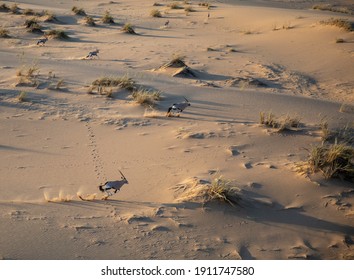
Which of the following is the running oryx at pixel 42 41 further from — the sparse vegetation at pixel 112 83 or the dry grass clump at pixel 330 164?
the dry grass clump at pixel 330 164

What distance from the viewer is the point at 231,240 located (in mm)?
3674

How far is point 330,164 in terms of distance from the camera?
16.0 feet

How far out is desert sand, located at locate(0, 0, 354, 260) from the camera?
3617 mm

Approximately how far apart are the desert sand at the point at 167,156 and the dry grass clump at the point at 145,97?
0.10 m

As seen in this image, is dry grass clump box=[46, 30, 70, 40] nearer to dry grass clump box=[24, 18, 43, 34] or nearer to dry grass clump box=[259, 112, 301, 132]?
dry grass clump box=[24, 18, 43, 34]

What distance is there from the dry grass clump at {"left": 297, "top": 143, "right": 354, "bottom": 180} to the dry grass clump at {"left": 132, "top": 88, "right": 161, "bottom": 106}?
10.5 feet

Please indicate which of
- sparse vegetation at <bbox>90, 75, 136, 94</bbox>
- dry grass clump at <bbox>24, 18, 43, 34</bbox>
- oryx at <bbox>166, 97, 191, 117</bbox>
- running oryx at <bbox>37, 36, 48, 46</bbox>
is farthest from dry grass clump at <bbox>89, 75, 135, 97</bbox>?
dry grass clump at <bbox>24, 18, 43, 34</bbox>

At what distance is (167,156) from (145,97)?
2.12 m

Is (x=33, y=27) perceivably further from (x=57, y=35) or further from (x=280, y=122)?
(x=280, y=122)

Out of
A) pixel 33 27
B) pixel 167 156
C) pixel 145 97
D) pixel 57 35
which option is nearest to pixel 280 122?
pixel 167 156

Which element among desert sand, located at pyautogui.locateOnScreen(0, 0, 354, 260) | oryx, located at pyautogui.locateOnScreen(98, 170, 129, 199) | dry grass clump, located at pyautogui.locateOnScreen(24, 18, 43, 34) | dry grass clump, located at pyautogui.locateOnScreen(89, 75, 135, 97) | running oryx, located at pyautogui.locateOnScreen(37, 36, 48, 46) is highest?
dry grass clump, located at pyautogui.locateOnScreen(24, 18, 43, 34)

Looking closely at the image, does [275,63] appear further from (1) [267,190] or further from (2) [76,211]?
(2) [76,211]

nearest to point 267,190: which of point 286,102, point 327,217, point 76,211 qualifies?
point 327,217

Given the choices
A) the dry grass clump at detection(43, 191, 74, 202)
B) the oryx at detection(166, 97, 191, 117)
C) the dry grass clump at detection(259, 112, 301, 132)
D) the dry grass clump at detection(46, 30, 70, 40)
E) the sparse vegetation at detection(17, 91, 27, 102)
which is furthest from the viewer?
the dry grass clump at detection(46, 30, 70, 40)
